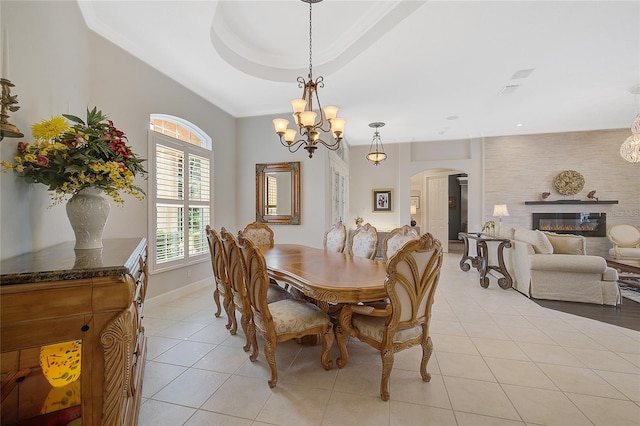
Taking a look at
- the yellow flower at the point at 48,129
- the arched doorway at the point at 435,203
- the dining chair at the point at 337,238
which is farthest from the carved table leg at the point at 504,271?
the yellow flower at the point at 48,129

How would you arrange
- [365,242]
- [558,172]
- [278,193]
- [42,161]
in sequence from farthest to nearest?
[558,172]
[278,193]
[365,242]
[42,161]

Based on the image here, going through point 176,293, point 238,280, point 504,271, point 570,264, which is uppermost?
point 238,280

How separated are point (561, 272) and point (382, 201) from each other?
4394 millimetres

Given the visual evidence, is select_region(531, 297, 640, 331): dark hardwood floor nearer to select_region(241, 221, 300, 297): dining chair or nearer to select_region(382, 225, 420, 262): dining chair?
select_region(382, 225, 420, 262): dining chair

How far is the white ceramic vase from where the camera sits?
1.55 meters

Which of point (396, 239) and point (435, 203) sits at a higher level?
point (435, 203)

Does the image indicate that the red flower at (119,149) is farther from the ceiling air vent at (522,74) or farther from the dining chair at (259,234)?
the ceiling air vent at (522,74)

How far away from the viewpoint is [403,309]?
5.74 feet

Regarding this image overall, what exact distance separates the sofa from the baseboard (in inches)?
195

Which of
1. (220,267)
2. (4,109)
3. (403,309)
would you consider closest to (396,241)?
(403,309)

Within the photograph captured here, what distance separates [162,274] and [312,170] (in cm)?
281

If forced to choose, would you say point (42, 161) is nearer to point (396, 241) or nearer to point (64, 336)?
point (64, 336)

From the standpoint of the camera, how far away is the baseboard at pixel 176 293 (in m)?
3.44

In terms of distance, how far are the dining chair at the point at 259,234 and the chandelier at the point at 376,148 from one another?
324 cm
